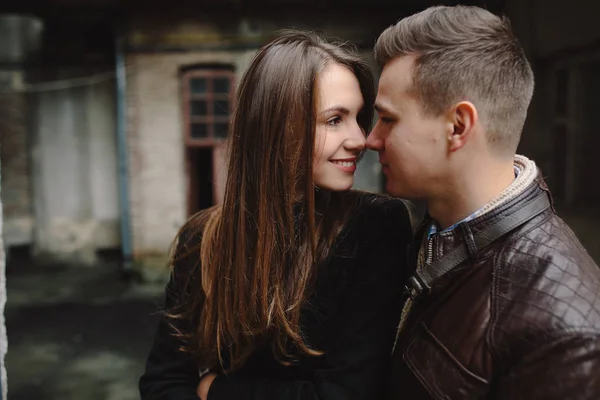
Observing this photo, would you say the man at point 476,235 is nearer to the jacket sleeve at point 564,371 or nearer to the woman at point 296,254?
the jacket sleeve at point 564,371

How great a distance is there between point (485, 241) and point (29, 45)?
9.74 metres

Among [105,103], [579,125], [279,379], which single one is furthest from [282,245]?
[105,103]

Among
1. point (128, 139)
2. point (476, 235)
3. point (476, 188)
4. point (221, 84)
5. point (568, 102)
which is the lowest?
point (476, 235)

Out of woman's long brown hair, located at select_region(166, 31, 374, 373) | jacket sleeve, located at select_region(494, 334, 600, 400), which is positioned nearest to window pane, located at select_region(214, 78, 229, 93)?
woman's long brown hair, located at select_region(166, 31, 374, 373)

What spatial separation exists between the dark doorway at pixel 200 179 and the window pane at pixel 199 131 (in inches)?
8.6

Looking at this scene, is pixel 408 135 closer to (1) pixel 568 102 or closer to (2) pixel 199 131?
(1) pixel 568 102

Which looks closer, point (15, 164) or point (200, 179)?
point (15, 164)

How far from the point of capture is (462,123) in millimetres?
1290

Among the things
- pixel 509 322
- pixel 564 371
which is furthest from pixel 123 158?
pixel 564 371

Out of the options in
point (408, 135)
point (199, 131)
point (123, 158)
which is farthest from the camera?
point (123, 158)

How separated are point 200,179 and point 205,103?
1.73 metres

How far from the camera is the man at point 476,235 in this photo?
1.06 metres

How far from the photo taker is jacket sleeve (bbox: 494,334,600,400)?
1.01 metres

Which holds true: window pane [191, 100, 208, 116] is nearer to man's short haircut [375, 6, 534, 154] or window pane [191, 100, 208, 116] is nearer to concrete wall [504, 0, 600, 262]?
concrete wall [504, 0, 600, 262]
